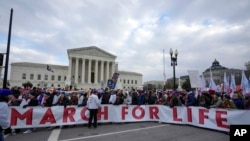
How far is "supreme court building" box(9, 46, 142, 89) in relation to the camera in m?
85.5

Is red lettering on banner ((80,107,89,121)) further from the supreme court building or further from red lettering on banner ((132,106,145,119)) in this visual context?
the supreme court building

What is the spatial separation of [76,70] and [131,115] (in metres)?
77.9

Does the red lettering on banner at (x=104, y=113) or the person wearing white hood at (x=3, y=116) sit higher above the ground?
the person wearing white hood at (x=3, y=116)

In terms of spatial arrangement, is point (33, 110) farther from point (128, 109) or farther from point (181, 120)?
point (181, 120)

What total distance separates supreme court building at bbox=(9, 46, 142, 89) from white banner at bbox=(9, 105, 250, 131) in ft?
239

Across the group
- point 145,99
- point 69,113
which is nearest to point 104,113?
point 69,113

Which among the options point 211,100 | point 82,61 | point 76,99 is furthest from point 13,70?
point 211,100

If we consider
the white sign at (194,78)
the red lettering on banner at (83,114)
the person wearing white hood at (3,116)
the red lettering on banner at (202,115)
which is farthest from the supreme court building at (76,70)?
the person wearing white hood at (3,116)

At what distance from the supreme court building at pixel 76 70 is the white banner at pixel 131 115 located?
72815 mm

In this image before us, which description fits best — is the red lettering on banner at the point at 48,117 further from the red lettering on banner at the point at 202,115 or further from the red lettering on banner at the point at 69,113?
the red lettering on banner at the point at 202,115

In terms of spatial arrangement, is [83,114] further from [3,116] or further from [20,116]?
[3,116]

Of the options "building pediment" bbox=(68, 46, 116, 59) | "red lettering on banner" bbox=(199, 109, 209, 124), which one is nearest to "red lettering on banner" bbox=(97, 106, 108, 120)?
"red lettering on banner" bbox=(199, 109, 209, 124)

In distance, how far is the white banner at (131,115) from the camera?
8547mm

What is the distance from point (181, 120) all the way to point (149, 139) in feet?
12.3
